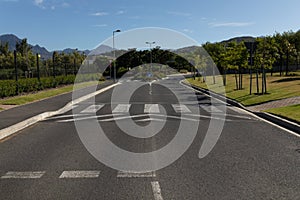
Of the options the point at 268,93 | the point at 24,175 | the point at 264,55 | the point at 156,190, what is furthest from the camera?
the point at 264,55

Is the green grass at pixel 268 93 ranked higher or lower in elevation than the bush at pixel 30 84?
lower

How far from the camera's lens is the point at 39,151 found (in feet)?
27.1

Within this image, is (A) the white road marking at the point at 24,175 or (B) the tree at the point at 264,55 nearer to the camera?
(A) the white road marking at the point at 24,175

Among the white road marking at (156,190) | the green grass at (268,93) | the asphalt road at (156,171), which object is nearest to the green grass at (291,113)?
the asphalt road at (156,171)

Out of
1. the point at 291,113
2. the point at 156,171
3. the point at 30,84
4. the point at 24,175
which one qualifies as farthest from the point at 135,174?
the point at 30,84

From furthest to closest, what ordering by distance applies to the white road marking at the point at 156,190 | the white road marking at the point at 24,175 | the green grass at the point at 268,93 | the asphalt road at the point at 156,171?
the green grass at the point at 268,93 < the white road marking at the point at 24,175 < the asphalt road at the point at 156,171 < the white road marking at the point at 156,190

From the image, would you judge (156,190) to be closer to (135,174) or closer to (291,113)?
(135,174)

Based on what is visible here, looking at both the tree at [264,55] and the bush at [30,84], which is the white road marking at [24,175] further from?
the tree at [264,55]

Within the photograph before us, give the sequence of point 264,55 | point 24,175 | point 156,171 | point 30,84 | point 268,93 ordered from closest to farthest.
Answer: point 24,175
point 156,171
point 268,93
point 264,55
point 30,84

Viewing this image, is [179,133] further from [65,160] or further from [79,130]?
[65,160]

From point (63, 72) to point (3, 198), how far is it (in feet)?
144

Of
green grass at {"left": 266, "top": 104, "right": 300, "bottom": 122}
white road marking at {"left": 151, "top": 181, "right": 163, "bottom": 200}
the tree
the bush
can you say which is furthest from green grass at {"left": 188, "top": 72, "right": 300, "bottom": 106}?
white road marking at {"left": 151, "top": 181, "right": 163, "bottom": 200}

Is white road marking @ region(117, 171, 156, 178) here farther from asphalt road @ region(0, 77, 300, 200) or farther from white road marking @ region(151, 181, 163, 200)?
white road marking @ region(151, 181, 163, 200)

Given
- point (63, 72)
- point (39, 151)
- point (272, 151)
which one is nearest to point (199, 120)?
point (272, 151)
